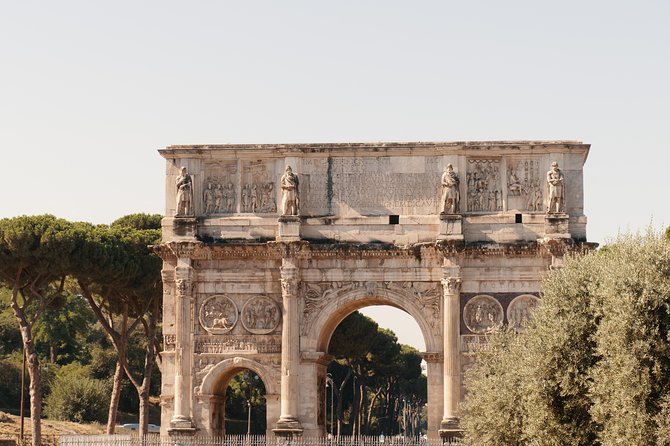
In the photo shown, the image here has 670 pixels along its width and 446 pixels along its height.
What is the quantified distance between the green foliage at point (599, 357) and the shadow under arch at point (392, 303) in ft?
19.5

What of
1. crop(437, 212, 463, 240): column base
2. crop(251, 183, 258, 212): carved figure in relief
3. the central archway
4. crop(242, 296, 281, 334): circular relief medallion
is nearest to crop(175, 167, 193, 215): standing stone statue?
crop(251, 183, 258, 212): carved figure in relief

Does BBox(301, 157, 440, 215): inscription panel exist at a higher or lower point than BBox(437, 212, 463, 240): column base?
higher

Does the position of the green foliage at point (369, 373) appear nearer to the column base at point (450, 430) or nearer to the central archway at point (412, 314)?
the central archway at point (412, 314)

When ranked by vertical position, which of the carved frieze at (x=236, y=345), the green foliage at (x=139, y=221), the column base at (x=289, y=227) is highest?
the green foliage at (x=139, y=221)

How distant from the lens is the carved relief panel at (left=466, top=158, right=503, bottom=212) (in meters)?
37.2

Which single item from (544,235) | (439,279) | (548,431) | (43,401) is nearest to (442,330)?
(439,279)

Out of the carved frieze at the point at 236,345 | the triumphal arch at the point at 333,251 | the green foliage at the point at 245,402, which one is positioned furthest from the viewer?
the green foliage at the point at 245,402

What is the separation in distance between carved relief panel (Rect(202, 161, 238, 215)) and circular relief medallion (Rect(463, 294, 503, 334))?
758cm

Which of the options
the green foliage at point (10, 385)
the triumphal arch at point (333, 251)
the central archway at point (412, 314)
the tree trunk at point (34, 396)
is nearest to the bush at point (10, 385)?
the green foliage at point (10, 385)

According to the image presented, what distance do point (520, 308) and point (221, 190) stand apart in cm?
932

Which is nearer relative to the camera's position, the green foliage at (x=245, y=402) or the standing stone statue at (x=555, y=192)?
the standing stone statue at (x=555, y=192)

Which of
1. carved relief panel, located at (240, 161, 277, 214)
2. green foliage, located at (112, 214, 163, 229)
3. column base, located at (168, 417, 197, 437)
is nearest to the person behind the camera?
column base, located at (168, 417, 197, 437)

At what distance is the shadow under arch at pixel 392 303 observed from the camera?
3684 centimetres

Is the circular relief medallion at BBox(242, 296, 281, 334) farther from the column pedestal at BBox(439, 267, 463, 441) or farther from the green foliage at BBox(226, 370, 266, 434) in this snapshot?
the green foliage at BBox(226, 370, 266, 434)
